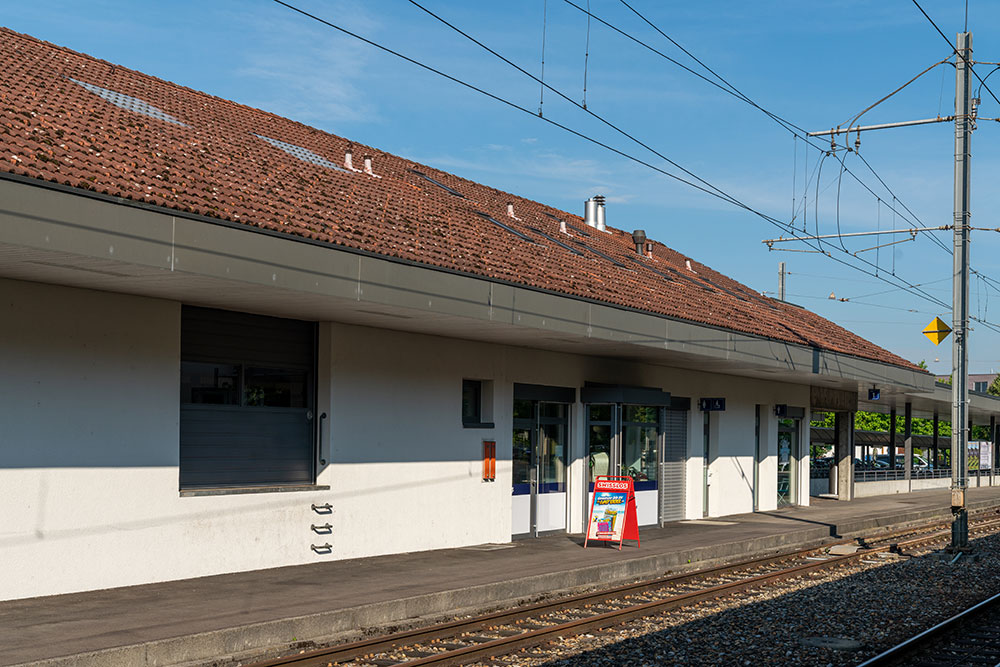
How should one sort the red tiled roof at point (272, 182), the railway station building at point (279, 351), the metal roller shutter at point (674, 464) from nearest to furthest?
1. the railway station building at point (279, 351)
2. the red tiled roof at point (272, 182)
3. the metal roller shutter at point (674, 464)

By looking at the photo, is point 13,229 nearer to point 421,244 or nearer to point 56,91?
point 56,91

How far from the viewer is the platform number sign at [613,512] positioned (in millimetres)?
17688

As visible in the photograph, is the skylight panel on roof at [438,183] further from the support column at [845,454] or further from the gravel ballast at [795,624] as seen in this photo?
the support column at [845,454]

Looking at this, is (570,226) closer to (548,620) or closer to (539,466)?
(539,466)

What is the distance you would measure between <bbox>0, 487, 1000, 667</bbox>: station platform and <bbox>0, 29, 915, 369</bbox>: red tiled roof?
4.08m

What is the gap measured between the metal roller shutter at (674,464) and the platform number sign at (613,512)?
194 inches

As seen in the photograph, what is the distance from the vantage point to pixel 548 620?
11.9 m

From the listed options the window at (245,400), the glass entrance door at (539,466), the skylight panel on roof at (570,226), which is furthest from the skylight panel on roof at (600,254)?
the window at (245,400)

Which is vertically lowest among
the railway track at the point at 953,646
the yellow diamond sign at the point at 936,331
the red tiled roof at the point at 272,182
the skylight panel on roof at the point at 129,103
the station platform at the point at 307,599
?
the railway track at the point at 953,646

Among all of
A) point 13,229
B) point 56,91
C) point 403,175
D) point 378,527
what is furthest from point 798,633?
point 403,175

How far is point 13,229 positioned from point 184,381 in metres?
4.31

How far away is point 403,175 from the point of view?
22.2m

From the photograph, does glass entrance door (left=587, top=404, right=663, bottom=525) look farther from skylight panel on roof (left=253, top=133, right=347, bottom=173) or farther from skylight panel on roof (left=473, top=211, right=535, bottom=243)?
skylight panel on roof (left=253, top=133, right=347, bottom=173)

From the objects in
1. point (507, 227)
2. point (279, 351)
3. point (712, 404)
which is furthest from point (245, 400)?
point (712, 404)
